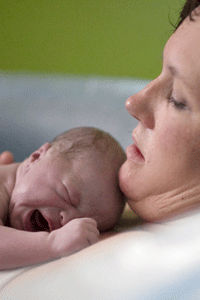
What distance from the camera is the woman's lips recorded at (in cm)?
96

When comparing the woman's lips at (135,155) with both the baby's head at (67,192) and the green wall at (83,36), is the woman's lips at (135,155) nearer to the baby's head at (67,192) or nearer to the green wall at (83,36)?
the baby's head at (67,192)

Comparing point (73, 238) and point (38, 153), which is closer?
point (73, 238)

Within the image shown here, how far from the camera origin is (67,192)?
1.01 m

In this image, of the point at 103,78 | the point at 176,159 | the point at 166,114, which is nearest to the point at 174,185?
the point at 176,159

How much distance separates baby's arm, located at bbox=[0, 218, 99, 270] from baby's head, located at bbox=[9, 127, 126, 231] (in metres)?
0.17

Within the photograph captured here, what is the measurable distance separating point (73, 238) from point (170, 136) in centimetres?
33

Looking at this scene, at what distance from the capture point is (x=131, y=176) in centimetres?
96

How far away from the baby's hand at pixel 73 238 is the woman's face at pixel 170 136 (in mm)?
196

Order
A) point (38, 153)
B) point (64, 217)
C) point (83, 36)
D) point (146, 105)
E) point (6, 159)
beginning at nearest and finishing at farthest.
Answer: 1. point (146, 105)
2. point (64, 217)
3. point (38, 153)
4. point (6, 159)
5. point (83, 36)

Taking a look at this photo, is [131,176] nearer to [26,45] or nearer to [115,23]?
[115,23]

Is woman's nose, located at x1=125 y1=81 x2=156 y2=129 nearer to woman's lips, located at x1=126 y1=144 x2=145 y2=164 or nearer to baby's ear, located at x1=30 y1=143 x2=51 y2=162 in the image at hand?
woman's lips, located at x1=126 y1=144 x2=145 y2=164

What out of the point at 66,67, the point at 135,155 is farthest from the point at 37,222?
the point at 66,67

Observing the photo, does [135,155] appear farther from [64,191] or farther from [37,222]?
[37,222]

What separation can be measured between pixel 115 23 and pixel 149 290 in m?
1.64
